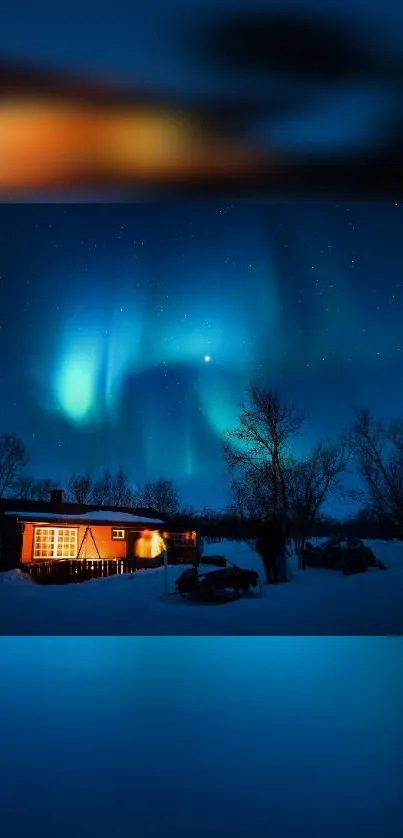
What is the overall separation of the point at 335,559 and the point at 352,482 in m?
0.86

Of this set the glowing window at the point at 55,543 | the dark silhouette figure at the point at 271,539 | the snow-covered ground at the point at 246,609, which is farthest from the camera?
the glowing window at the point at 55,543

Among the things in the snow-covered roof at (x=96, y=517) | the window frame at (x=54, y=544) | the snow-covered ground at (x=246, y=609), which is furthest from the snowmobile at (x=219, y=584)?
the window frame at (x=54, y=544)

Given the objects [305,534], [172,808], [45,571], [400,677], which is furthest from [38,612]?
[172,808]

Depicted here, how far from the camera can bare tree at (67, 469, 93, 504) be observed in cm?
737

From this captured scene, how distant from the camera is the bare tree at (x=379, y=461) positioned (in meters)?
6.32

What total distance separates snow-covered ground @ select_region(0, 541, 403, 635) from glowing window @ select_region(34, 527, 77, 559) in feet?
2.45

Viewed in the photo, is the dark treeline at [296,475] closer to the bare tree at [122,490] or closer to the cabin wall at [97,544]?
the bare tree at [122,490]

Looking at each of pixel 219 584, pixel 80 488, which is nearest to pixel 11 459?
pixel 80 488

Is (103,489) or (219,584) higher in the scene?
(103,489)

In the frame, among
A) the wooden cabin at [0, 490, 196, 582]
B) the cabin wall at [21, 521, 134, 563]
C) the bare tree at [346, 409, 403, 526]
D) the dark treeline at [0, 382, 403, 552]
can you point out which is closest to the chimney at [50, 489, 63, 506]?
the wooden cabin at [0, 490, 196, 582]

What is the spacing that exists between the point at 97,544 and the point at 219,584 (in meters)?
1.88

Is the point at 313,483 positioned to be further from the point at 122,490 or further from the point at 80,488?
the point at 80,488

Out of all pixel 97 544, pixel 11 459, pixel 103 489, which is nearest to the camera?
pixel 11 459

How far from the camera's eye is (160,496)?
23.3 ft
